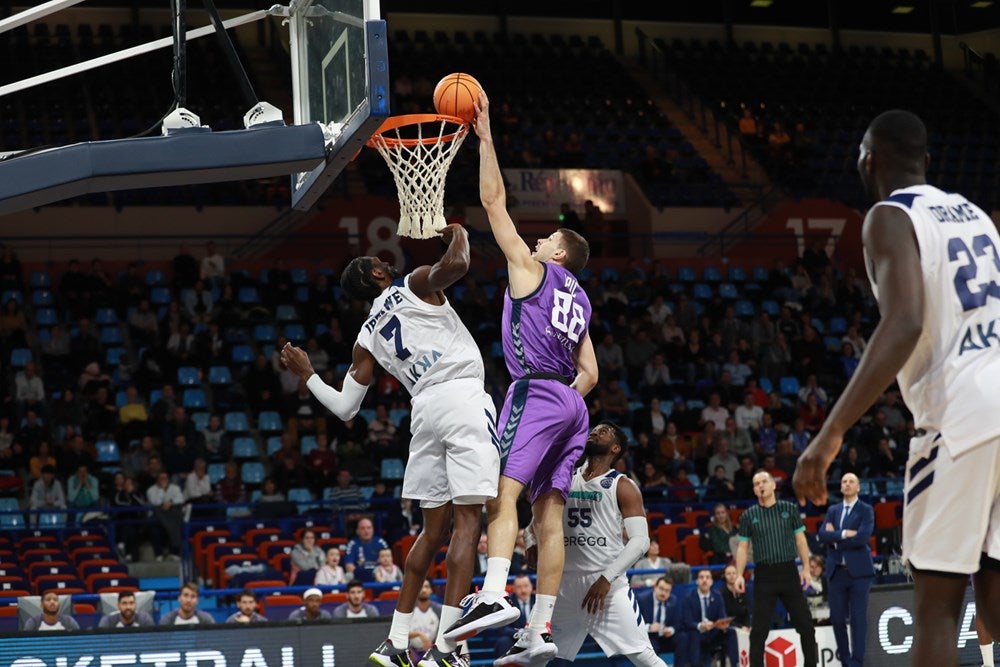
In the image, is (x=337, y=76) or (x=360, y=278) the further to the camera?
(x=360, y=278)

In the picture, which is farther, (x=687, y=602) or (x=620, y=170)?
(x=620, y=170)

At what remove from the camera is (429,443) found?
23.3 feet

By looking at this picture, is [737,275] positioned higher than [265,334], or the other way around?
[737,275]

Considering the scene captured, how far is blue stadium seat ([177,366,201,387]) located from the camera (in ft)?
64.2

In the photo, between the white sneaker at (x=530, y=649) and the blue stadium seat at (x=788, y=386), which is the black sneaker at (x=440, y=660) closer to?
the white sneaker at (x=530, y=649)

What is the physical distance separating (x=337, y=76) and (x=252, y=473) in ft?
40.1

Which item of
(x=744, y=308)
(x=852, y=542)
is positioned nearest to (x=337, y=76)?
(x=852, y=542)

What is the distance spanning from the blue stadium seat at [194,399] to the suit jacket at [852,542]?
9873 millimetres

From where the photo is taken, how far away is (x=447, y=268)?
22.3 feet

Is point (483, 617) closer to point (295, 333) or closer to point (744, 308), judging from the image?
point (295, 333)

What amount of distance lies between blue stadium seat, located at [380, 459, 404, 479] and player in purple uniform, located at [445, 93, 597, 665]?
35.6 ft

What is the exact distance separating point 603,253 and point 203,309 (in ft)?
29.2

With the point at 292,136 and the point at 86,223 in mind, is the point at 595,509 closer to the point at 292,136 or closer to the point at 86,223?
the point at 292,136

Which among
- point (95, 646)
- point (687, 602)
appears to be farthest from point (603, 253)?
point (95, 646)
